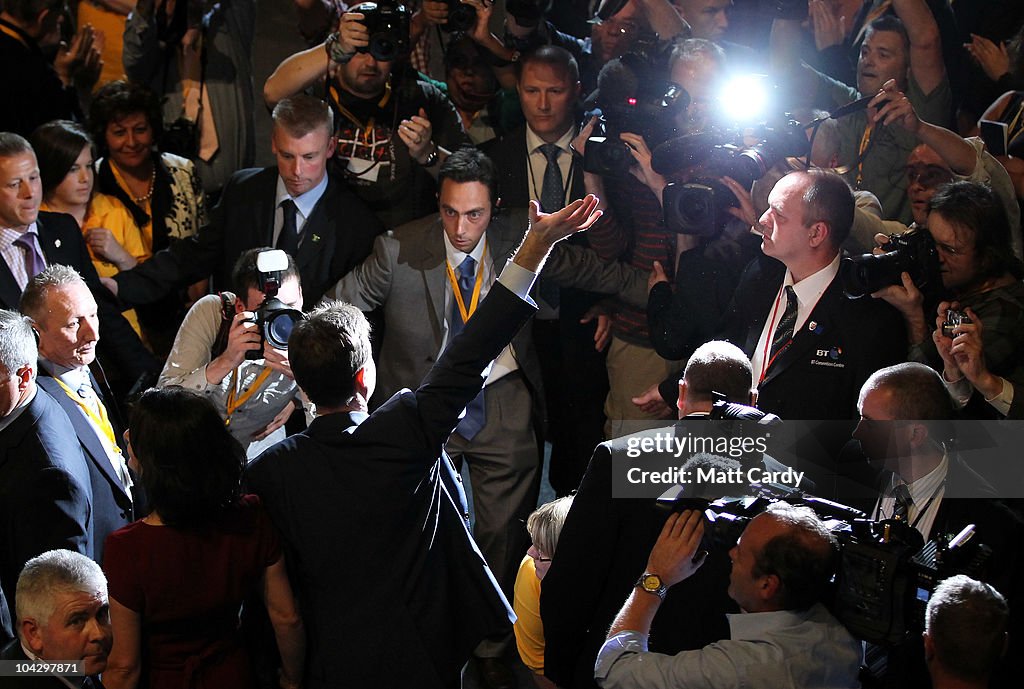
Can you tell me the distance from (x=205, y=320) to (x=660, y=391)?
1.50m

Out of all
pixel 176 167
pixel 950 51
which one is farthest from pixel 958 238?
pixel 176 167

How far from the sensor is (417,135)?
14.0 feet

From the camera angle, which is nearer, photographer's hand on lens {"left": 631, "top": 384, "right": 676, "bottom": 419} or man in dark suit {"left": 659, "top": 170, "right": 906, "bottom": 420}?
man in dark suit {"left": 659, "top": 170, "right": 906, "bottom": 420}

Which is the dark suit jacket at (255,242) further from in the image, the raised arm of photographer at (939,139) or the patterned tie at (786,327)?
the raised arm of photographer at (939,139)

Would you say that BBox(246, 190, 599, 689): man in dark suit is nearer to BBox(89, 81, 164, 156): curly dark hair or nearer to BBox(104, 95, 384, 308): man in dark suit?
BBox(104, 95, 384, 308): man in dark suit

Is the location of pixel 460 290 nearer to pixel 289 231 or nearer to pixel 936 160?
pixel 289 231

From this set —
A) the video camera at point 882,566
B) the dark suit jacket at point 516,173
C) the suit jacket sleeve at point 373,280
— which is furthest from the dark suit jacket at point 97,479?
the dark suit jacket at point 516,173

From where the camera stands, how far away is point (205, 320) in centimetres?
374

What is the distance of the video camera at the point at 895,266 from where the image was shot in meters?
3.37

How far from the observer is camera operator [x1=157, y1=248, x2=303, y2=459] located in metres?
3.56

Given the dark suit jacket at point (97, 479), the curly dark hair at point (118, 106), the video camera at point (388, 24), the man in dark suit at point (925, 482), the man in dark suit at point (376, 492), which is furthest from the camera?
the curly dark hair at point (118, 106)

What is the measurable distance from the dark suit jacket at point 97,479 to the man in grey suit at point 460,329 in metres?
1.23

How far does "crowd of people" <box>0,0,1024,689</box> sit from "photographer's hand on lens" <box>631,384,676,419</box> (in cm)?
1

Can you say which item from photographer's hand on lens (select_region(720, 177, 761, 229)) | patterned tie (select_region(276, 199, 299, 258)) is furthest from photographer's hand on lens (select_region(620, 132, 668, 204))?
patterned tie (select_region(276, 199, 299, 258))
